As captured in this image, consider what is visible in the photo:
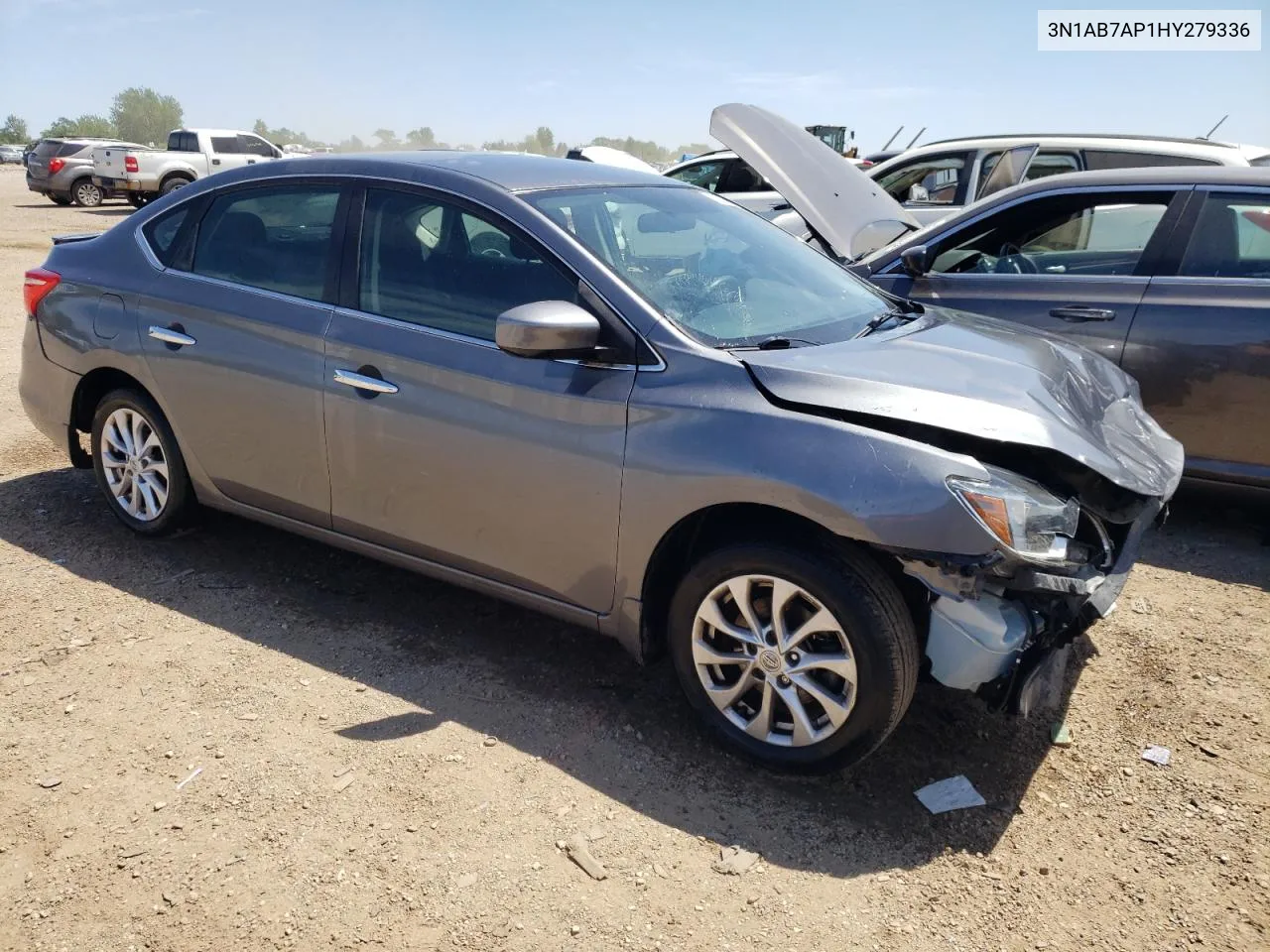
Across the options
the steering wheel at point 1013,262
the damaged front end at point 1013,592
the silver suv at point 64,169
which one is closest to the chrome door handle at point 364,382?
the damaged front end at point 1013,592

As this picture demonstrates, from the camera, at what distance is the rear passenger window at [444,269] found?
329 centimetres

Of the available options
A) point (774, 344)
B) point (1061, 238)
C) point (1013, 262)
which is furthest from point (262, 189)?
point (1061, 238)

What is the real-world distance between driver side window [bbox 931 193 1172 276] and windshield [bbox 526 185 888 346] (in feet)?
5.36

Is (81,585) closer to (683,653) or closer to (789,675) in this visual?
(683,653)

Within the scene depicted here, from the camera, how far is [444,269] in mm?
3473

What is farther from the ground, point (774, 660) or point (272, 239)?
point (272, 239)

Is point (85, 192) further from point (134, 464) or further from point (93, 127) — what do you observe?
point (93, 127)

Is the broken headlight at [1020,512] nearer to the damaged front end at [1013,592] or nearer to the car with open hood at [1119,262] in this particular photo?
the damaged front end at [1013,592]

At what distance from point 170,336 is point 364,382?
44.1 inches

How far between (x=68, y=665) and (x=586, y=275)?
7.55ft

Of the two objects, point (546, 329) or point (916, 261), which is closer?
point (546, 329)

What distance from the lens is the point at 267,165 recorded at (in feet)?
13.3

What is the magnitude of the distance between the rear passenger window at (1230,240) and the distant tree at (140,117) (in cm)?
10504

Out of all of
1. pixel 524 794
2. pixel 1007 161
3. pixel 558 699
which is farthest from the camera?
pixel 1007 161
